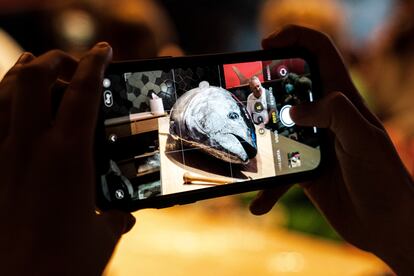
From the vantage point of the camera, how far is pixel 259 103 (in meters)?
0.66

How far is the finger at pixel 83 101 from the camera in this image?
45 centimetres

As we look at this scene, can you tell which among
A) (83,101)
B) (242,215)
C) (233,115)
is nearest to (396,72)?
(242,215)

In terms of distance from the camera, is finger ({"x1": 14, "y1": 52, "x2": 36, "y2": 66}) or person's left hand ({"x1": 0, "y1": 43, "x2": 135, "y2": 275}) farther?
finger ({"x1": 14, "y1": 52, "x2": 36, "y2": 66})

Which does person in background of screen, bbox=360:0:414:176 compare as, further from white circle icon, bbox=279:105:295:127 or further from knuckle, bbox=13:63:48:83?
knuckle, bbox=13:63:48:83

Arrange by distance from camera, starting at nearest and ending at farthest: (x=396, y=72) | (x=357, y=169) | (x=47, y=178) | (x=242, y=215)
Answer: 1. (x=47, y=178)
2. (x=357, y=169)
3. (x=242, y=215)
4. (x=396, y=72)

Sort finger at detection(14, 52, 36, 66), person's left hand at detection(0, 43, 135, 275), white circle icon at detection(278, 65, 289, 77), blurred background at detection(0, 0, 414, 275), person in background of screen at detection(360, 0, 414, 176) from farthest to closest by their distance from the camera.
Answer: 1. person in background of screen at detection(360, 0, 414, 176)
2. blurred background at detection(0, 0, 414, 275)
3. white circle icon at detection(278, 65, 289, 77)
4. finger at detection(14, 52, 36, 66)
5. person's left hand at detection(0, 43, 135, 275)

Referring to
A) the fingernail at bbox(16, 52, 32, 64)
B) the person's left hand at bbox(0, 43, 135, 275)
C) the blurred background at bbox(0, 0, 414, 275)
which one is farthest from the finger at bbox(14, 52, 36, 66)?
the blurred background at bbox(0, 0, 414, 275)

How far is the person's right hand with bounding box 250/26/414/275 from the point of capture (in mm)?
624

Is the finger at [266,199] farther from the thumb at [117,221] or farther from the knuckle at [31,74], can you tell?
the knuckle at [31,74]

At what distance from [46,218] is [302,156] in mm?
385

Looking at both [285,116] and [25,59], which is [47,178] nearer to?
[25,59]

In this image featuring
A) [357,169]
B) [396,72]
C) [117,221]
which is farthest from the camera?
[396,72]

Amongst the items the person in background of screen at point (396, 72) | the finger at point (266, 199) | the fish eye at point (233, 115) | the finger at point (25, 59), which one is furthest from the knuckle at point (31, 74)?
the person in background of screen at point (396, 72)

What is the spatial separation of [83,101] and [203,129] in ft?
0.65
